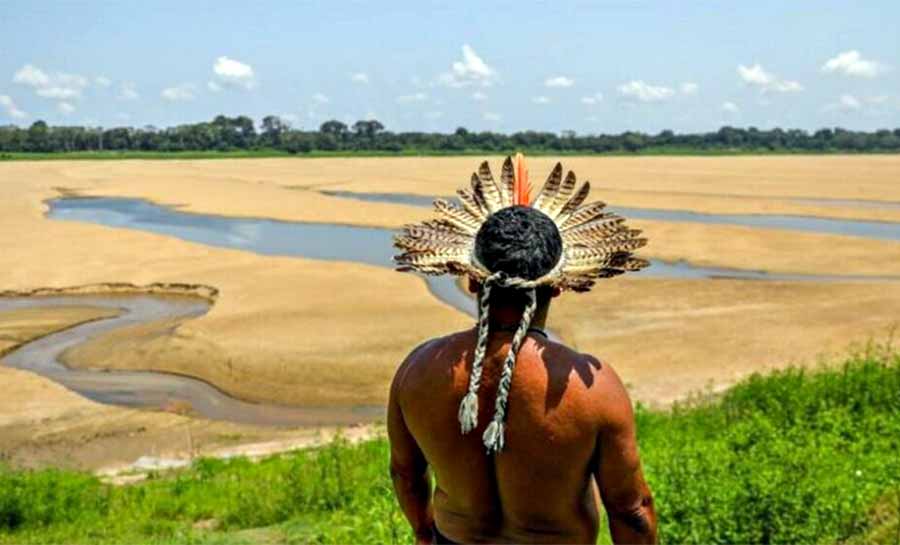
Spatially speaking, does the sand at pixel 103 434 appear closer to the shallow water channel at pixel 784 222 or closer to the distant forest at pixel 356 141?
the shallow water channel at pixel 784 222

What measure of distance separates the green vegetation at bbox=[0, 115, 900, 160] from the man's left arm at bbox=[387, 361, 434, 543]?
94.4 metres

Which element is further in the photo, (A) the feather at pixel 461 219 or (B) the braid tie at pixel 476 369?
(A) the feather at pixel 461 219

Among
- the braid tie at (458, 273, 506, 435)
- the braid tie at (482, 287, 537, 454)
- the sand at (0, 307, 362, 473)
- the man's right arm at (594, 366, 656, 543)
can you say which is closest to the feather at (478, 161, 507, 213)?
the braid tie at (458, 273, 506, 435)

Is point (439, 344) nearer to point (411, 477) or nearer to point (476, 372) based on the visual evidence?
point (476, 372)

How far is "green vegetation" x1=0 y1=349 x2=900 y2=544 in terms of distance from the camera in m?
5.54

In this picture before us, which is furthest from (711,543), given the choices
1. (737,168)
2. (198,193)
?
(737,168)

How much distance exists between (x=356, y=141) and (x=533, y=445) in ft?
357

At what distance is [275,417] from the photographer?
13.2 metres

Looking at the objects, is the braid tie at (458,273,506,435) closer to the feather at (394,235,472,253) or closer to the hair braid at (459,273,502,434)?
the hair braid at (459,273,502,434)

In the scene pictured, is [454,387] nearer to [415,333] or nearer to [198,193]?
[415,333]

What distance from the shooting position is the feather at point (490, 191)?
2671 mm

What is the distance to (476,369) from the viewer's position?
2326 millimetres

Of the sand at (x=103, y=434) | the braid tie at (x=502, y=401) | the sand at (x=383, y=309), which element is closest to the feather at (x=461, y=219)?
the braid tie at (x=502, y=401)

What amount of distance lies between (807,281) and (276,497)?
58.1ft
